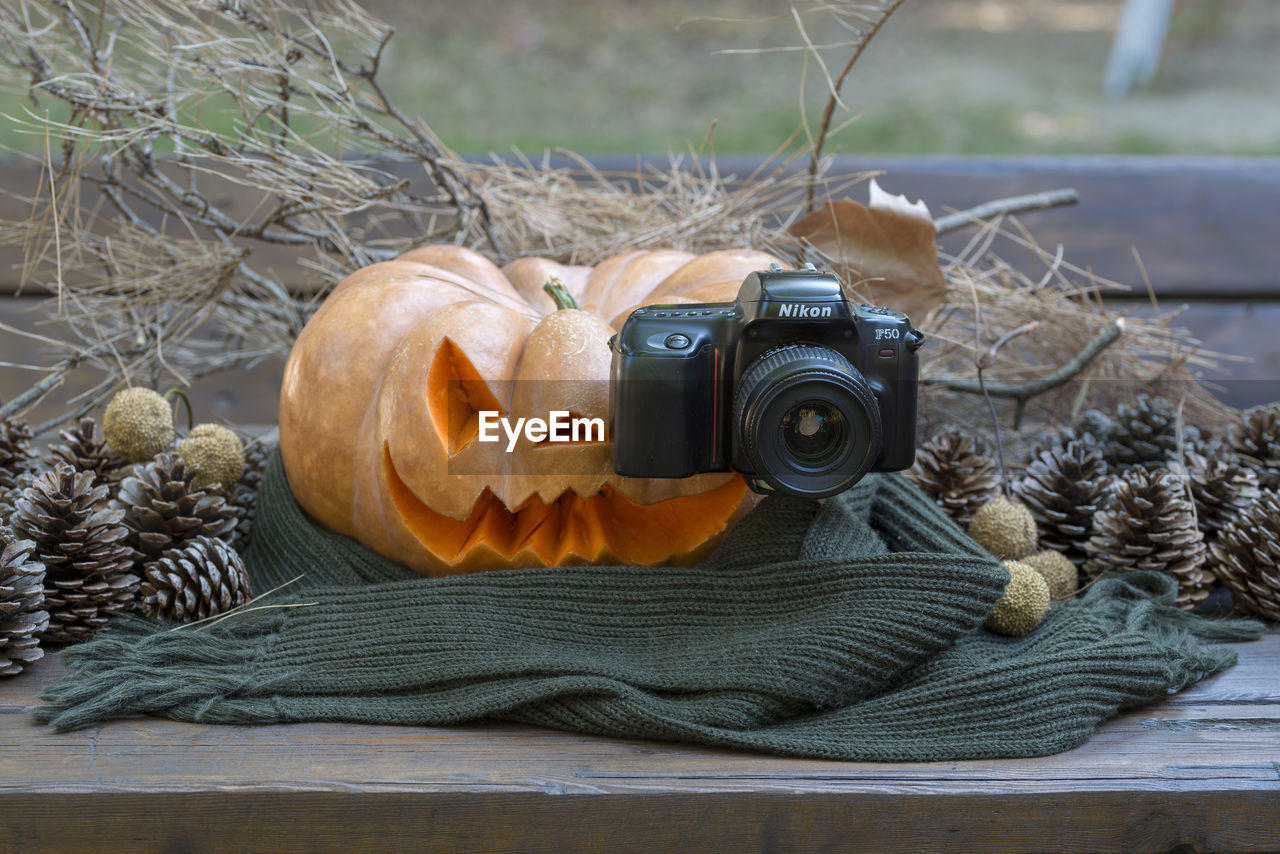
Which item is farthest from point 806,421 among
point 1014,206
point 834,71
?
point 834,71

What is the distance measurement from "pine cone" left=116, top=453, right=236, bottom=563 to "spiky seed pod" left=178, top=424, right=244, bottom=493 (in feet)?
0.11

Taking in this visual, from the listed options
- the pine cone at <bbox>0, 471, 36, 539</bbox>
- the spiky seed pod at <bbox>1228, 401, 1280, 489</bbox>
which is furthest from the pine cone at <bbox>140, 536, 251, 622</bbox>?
the spiky seed pod at <bbox>1228, 401, 1280, 489</bbox>

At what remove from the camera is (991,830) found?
2.31 ft

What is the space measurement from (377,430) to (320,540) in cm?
13

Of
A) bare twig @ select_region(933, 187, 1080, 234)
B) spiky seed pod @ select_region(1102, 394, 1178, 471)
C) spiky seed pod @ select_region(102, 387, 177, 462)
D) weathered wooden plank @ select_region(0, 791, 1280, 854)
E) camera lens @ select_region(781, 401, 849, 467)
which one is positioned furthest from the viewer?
bare twig @ select_region(933, 187, 1080, 234)

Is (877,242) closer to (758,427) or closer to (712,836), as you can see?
(758,427)

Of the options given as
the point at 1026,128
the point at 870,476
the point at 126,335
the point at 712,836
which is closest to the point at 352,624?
the point at 712,836

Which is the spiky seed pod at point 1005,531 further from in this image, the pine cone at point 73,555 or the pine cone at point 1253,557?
the pine cone at point 73,555

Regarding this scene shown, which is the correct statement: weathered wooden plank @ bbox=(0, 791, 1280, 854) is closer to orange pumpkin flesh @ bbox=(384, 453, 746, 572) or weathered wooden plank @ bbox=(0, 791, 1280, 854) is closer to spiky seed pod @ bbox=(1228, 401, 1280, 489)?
orange pumpkin flesh @ bbox=(384, 453, 746, 572)

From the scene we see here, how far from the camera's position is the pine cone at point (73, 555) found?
2.77 feet

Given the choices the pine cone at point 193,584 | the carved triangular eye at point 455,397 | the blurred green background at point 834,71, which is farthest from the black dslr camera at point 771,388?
the blurred green background at point 834,71

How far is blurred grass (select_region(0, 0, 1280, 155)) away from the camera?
326 cm

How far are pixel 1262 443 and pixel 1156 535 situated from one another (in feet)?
0.79

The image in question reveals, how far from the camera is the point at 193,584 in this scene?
864 mm
